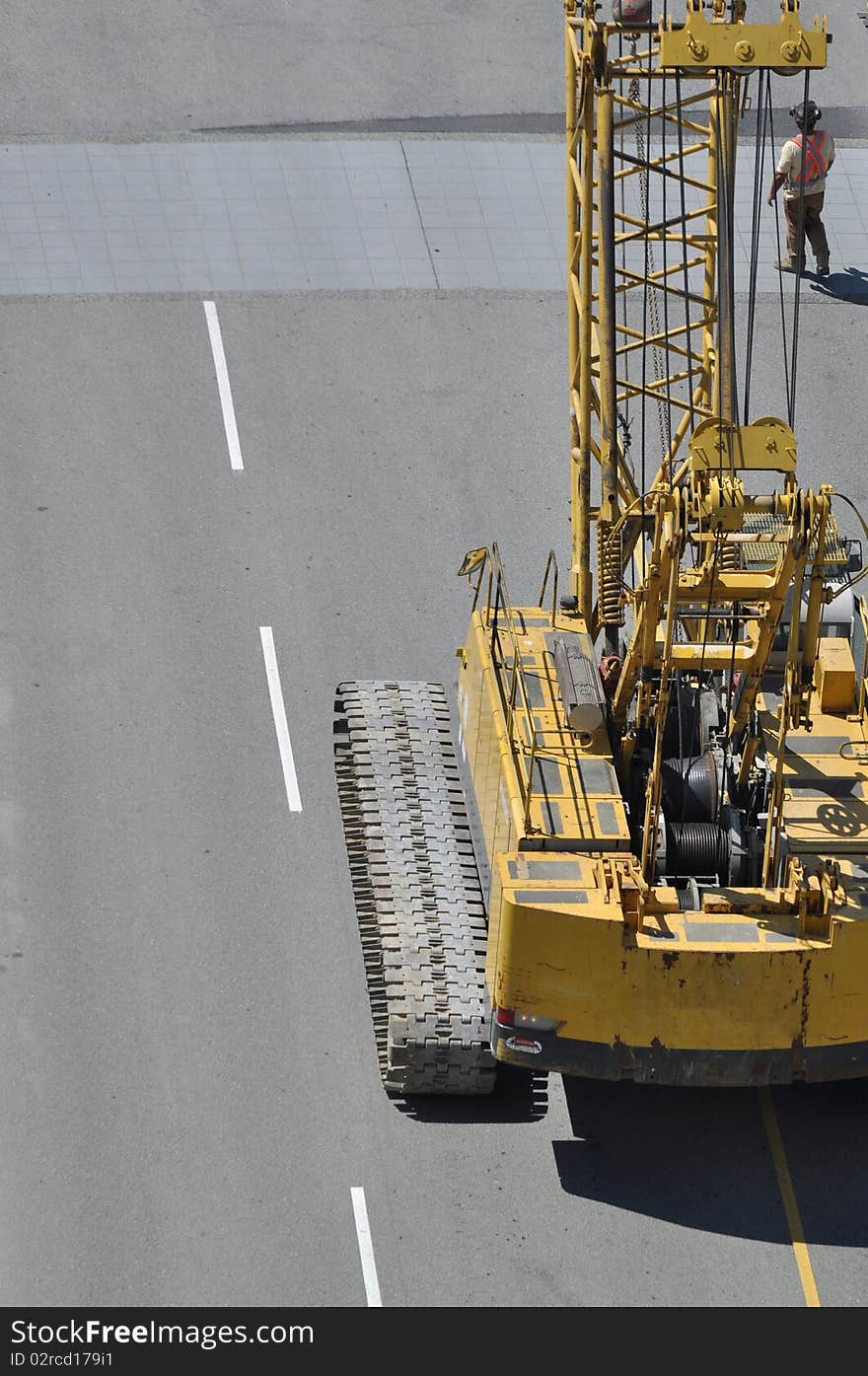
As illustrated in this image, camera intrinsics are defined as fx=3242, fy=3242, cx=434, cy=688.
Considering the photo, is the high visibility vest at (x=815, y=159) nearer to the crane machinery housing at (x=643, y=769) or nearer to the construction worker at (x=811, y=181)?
the construction worker at (x=811, y=181)

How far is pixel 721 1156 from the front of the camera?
3155 cm

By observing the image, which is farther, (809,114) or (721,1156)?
(809,114)

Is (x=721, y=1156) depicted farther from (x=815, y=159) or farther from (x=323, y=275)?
(x=815, y=159)

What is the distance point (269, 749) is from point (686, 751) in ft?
17.8

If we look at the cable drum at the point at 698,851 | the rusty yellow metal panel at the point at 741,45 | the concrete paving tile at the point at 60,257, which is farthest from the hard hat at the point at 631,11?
the cable drum at the point at 698,851

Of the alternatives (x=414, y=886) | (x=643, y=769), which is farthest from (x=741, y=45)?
(x=414, y=886)

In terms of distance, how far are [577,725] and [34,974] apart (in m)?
6.11

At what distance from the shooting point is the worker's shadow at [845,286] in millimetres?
43562

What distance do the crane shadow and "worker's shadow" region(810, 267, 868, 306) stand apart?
598 inches

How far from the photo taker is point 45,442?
40.4 m

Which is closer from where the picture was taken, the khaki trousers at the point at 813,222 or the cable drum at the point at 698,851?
the cable drum at the point at 698,851

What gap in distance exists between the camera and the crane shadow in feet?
104

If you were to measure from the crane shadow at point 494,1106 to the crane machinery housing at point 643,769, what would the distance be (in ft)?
0.78

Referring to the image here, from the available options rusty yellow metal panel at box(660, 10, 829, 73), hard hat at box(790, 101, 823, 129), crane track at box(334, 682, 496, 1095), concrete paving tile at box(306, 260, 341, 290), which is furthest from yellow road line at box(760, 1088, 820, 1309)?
concrete paving tile at box(306, 260, 341, 290)
